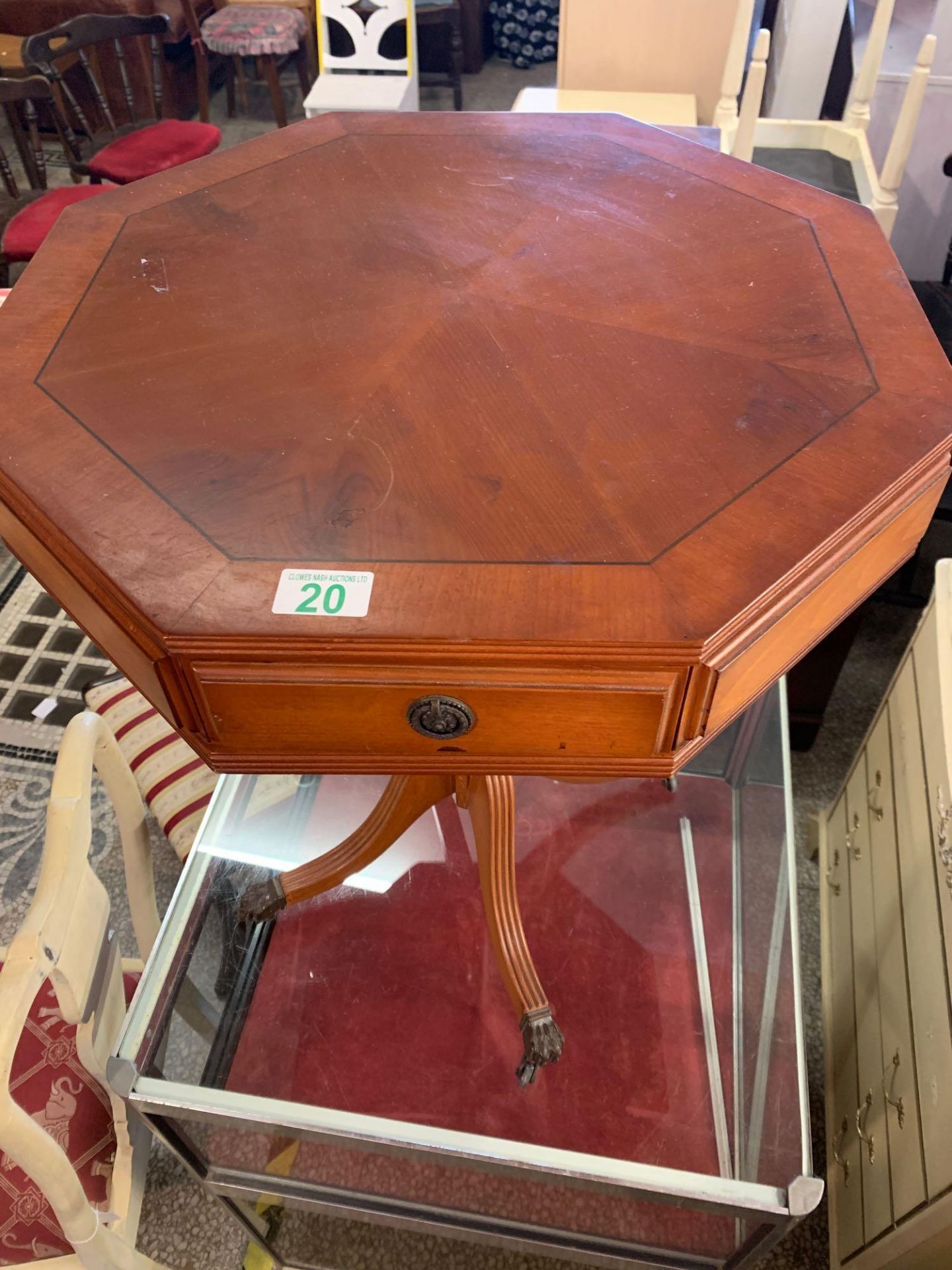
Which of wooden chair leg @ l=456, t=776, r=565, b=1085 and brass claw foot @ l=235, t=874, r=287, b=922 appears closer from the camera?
wooden chair leg @ l=456, t=776, r=565, b=1085

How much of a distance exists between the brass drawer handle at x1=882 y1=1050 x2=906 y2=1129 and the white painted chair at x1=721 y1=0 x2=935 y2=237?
4.80 ft

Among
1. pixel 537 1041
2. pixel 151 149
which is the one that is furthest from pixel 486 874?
pixel 151 149

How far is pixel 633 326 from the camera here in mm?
863

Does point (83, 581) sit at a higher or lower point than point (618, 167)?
lower

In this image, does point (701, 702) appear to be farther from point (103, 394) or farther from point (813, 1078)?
point (813, 1078)

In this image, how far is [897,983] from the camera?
3.75 ft

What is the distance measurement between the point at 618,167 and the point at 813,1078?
51.6 inches

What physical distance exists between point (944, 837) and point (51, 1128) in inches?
39.6

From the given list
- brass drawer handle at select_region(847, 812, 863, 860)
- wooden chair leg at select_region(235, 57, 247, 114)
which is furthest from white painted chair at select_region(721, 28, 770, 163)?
wooden chair leg at select_region(235, 57, 247, 114)

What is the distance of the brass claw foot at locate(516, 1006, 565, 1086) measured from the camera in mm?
1070

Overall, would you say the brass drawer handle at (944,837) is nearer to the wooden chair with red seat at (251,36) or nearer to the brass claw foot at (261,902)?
the brass claw foot at (261,902)

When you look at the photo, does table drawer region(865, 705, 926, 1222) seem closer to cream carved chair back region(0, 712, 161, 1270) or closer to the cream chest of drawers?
the cream chest of drawers

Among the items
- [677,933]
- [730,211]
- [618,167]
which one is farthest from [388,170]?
[677,933]

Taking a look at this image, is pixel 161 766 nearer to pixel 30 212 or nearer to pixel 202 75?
pixel 30 212
